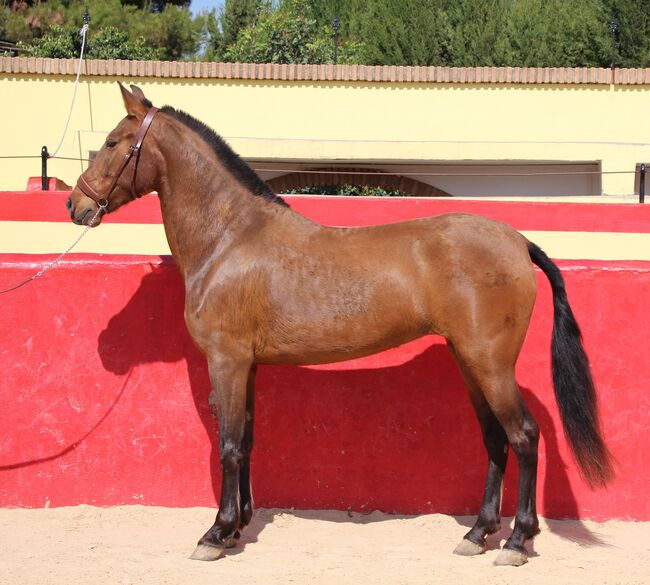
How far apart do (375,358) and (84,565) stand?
202 centimetres

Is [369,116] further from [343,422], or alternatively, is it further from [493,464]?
[493,464]

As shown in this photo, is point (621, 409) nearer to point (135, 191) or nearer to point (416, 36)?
point (135, 191)

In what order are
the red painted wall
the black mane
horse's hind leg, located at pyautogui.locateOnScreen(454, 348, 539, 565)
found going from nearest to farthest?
horse's hind leg, located at pyautogui.locateOnScreen(454, 348, 539, 565), the black mane, the red painted wall

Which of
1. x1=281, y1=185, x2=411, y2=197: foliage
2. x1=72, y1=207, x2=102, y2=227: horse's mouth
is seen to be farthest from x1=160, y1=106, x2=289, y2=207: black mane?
x1=281, y1=185, x2=411, y2=197: foliage

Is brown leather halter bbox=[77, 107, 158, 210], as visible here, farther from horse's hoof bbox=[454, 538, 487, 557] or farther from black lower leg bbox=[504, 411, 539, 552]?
horse's hoof bbox=[454, 538, 487, 557]

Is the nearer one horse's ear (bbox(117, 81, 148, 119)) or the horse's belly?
the horse's belly

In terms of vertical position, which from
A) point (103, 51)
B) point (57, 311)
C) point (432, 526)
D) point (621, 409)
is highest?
point (103, 51)

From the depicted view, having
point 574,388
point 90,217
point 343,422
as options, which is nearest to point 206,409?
point 343,422

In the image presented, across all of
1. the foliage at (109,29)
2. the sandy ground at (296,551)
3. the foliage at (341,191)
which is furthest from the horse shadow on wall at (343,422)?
the foliage at (109,29)

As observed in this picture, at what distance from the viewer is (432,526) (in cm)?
546

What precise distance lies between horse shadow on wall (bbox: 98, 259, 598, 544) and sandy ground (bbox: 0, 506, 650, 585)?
135mm

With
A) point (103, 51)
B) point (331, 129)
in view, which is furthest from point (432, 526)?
point (103, 51)

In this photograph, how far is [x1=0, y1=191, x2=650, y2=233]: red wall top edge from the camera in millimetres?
8508

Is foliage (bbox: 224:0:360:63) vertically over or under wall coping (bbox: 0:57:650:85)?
over
